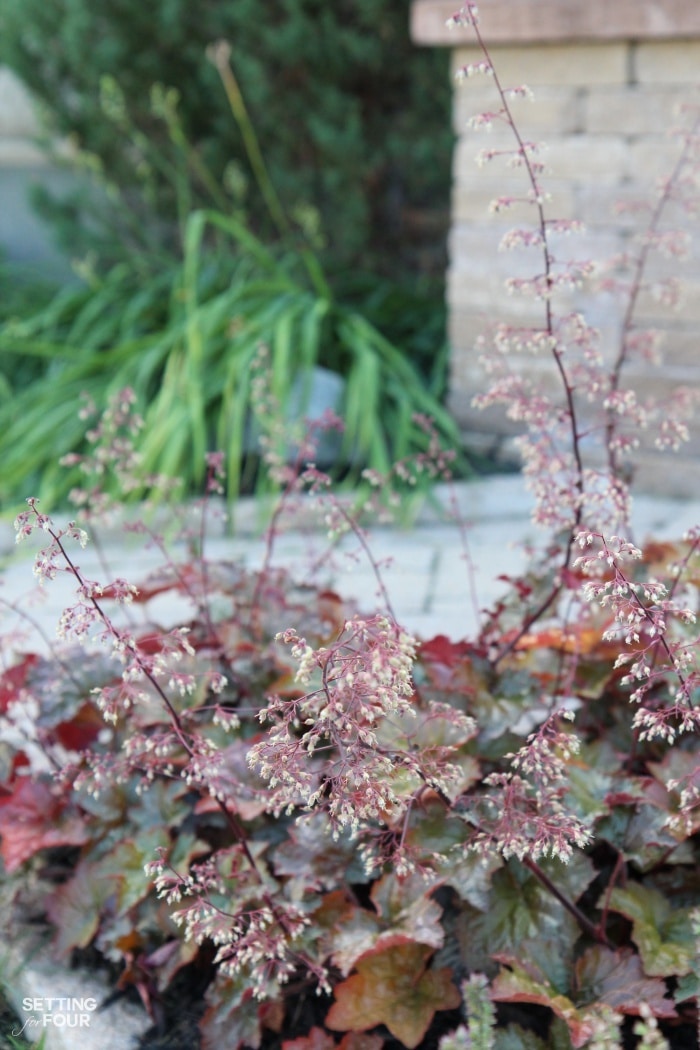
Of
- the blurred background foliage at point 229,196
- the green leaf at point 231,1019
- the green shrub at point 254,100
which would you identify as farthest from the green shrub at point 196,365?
the green leaf at point 231,1019

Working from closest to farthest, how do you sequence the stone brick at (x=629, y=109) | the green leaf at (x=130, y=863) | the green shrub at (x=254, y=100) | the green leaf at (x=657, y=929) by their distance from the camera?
the green leaf at (x=657, y=929)
the green leaf at (x=130, y=863)
the stone brick at (x=629, y=109)
the green shrub at (x=254, y=100)

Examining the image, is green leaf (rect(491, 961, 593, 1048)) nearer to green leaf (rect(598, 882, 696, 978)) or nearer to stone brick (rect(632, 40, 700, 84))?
green leaf (rect(598, 882, 696, 978))

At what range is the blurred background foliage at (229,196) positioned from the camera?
364 cm

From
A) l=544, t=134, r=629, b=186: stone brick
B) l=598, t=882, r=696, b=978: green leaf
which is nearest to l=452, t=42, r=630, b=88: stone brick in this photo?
l=544, t=134, r=629, b=186: stone brick

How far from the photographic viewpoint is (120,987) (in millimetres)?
1517

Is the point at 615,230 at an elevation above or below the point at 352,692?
above

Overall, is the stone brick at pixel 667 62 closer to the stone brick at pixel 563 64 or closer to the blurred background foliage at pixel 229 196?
the stone brick at pixel 563 64

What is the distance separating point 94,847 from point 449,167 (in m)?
3.21

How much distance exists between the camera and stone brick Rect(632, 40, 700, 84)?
2922mm

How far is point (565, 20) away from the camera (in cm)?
298

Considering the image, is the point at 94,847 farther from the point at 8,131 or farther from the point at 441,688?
the point at 8,131

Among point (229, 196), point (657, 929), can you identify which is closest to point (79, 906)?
point (657, 929)

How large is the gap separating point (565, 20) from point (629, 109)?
0.27 m

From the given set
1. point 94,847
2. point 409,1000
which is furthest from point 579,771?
point 94,847
